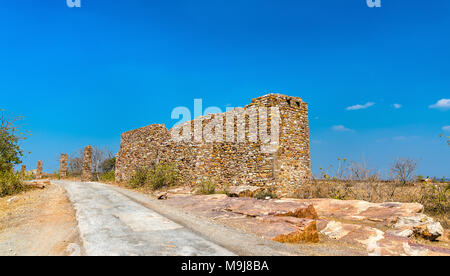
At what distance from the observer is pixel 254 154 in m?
13.5

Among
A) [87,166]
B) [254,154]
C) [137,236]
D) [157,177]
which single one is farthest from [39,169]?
[137,236]

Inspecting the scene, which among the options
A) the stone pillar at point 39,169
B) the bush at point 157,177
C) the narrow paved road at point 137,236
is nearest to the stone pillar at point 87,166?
the stone pillar at point 39,169

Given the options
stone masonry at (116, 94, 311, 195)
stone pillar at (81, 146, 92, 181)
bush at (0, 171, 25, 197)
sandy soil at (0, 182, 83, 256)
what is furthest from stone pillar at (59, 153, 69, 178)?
sandy soil at (0, 182, 83, 256)

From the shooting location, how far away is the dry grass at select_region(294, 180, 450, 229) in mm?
A: 9477

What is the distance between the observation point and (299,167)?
14.1 meters

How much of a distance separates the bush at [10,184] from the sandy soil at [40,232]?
18.0ft

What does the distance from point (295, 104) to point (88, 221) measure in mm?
11328

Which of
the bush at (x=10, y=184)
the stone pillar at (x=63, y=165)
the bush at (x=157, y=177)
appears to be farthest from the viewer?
the stone pillar at (x=63, y=165)

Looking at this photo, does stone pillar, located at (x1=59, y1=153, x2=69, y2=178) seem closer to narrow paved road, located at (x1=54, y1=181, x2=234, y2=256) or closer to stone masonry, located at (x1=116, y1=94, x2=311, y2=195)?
stone masonry, located at (x1=116, y1=94, x2=311, y2=195)

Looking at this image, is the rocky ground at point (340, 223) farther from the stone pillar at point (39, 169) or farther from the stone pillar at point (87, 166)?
the stone pillar at point (39, 169)

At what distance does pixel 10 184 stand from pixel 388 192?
1754 cm

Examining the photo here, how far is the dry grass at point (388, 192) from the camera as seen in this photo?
9.48 m
